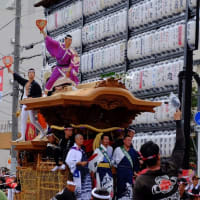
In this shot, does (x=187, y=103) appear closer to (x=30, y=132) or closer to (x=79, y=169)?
(x=30, y=132)

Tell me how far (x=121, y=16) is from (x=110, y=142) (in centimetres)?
742

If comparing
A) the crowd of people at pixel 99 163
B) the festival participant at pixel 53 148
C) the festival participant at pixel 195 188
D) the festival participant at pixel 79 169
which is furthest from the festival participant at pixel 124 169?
the festival participant at pixel 195 188

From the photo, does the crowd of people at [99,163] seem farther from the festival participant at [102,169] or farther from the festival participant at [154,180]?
the festival participant at [154,180]

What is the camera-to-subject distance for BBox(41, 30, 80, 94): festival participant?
35.5 ft

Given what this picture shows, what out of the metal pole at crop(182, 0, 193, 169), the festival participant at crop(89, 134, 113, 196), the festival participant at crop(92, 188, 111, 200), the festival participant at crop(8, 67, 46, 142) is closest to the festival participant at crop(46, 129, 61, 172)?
the festival participant at crop(89, 134, 113, 196)

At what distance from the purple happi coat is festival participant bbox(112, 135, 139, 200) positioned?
2.01 meters

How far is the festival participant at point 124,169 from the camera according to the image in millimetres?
9492

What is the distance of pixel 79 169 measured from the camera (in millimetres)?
9117

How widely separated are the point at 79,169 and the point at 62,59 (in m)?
2.59

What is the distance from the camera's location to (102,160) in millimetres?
9336

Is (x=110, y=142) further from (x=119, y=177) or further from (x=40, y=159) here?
(x=40, y=159)

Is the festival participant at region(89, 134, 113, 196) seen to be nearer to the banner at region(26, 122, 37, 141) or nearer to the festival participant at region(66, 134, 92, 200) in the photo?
the festival participant at region(66, 134, 92, 200)

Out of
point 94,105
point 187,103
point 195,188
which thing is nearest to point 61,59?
point 94,105

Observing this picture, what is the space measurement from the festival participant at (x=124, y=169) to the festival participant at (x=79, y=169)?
58 cm
